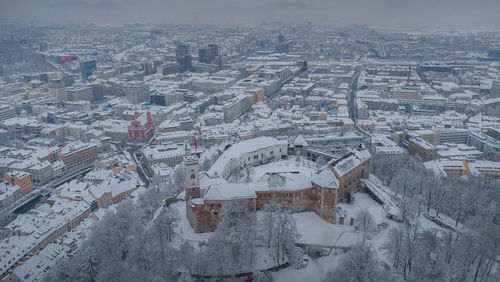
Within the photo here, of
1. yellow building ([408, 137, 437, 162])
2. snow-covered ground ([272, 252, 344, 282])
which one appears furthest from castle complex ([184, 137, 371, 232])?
yellow building ([408, 137, 437, 162])

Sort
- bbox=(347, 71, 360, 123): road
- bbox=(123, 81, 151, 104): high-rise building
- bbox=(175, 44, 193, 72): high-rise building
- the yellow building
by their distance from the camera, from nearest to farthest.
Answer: the yellow building < bbox=(347, 71, 360, 123): road < bbox=(123, 81, 151, 104): high-rise building < bbox=(175, 44, 193, 72): high-rise building

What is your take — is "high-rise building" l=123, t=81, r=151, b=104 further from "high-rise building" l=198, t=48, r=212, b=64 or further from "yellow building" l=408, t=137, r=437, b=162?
"yellow building" l=408, t=137, r=437, b=162

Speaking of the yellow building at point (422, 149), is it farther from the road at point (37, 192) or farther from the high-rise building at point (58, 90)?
the high-rise building at point (58, 90)

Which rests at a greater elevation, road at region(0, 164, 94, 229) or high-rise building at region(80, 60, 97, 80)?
high-rise building at region(80, 60, 97, 80)

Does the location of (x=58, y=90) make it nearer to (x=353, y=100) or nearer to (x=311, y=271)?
(x=353, y=100)

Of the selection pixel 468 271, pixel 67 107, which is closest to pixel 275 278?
pixel 468 271

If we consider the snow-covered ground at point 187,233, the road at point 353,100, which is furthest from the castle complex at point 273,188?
the road at point 353,100
